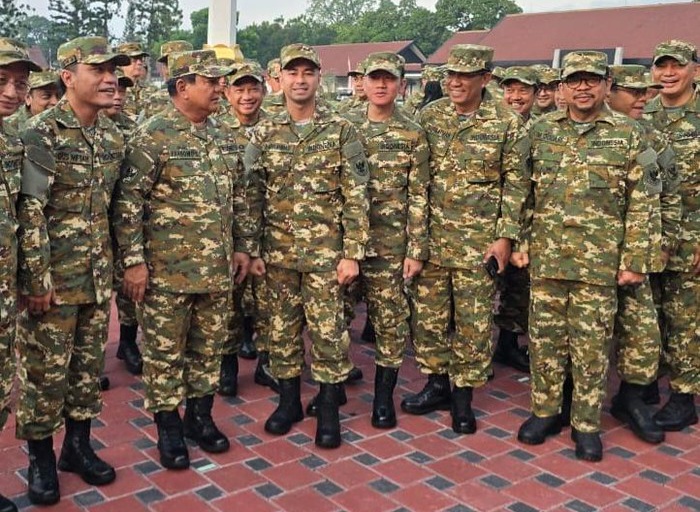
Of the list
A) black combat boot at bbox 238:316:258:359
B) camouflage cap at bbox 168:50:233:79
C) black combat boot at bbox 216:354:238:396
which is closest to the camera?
camouflage cap at bbox 168:50:233:79

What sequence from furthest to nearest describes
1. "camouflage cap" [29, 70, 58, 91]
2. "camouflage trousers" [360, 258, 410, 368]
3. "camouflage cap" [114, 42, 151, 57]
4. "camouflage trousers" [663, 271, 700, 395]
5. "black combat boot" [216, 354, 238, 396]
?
"camouflage cap" [114, 42, 151, 57]
"camouflage cap" [29, 70, 58, 91]
"black combat boot" [216, 354, 238, 396]
"camouflage trousers" [663, 271, 700, 395]
"camouflage trousers" [360, 258, 410, 368]

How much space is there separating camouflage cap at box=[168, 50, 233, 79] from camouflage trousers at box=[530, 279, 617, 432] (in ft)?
6.43

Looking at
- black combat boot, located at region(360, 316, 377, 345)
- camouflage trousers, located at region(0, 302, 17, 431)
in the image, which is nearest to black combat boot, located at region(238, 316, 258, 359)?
black combat boot, located at region(360, 316, 377, 345)

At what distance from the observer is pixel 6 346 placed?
3.01 metres

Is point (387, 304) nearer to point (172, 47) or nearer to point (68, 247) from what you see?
point (68, 247)

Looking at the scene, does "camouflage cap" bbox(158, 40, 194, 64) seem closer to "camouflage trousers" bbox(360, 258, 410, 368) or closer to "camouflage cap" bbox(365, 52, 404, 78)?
"camouflage cap" bbox(365, 52, 404, 78)

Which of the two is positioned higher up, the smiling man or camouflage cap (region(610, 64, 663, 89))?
camouflage cap (region(610, 64, 663, 89))

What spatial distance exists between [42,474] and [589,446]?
2.61 meters

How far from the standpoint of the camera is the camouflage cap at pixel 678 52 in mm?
4277

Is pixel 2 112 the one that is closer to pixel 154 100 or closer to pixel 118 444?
pixel 118 444

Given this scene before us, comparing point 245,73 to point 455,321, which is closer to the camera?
point 455,321

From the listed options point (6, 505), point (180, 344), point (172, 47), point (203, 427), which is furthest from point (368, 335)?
point (6, 505)

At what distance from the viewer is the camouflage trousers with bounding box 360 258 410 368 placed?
4.21m

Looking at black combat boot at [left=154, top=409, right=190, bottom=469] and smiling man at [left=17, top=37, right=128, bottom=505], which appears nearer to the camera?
smiling man at [left=17, top=37, right=128, bottom=505]
